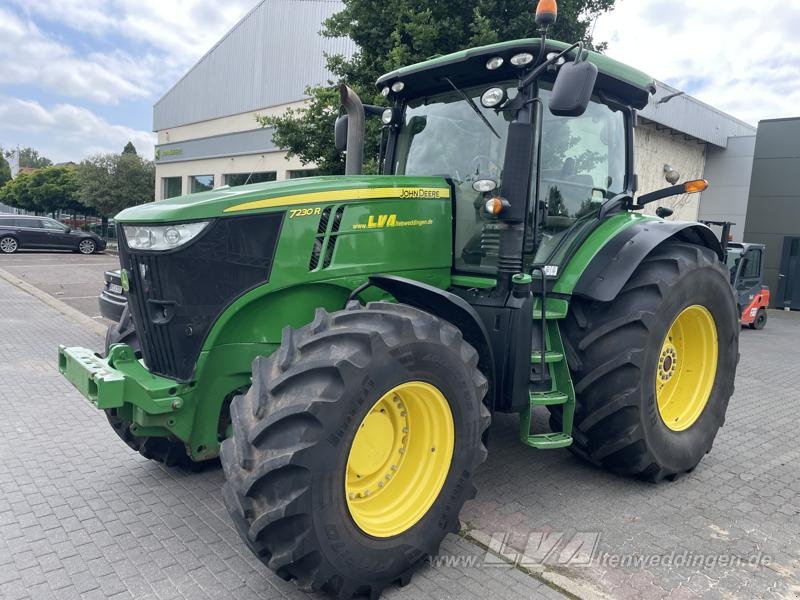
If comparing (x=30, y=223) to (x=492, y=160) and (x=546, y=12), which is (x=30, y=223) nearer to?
(x=492, y=160)

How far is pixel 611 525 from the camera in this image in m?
3.48

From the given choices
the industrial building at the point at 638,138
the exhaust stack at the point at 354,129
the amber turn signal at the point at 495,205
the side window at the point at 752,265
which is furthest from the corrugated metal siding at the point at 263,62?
the amber turn signal at the point at 495,205

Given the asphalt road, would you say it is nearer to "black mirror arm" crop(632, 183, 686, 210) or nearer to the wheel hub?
"black mirror arm" crop(632, 183, 686, 210)

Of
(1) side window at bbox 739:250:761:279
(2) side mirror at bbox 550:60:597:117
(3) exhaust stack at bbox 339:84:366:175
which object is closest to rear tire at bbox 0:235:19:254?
(3) exhaust stack at bbox 339:84:366:175

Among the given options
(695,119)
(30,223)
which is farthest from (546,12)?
(30,223)

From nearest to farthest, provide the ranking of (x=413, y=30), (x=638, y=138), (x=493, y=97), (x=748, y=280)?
(x=493, y=97)
(x=413, y=30)
(x=748, y=280)
(x=638, y=138)

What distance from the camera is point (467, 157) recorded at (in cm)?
380

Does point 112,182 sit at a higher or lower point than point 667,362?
higher

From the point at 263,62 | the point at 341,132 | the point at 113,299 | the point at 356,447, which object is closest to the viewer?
the point at 356,447

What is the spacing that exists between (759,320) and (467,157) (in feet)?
40.6

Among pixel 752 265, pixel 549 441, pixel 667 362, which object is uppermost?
pixel 752 265

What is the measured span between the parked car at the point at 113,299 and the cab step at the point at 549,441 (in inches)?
234

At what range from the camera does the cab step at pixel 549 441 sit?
3.41 meters

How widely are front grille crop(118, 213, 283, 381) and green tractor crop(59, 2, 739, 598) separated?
0.03 feet
